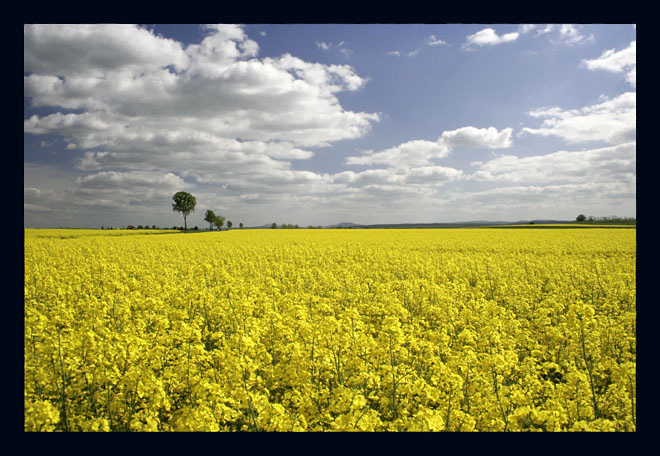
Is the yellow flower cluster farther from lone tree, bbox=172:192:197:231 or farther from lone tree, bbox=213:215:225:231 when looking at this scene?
lone tree, bbox=213:215:225:231

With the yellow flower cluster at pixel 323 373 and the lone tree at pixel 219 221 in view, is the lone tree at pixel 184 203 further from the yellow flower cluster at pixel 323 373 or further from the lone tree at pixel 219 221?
the yellow flower cluster at pixel 323 373

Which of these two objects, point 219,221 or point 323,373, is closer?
point 323,373

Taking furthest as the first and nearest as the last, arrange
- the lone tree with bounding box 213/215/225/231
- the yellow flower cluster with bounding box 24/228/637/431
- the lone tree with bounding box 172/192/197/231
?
the lone tree with bounding box 213/215/225/231
the lone tree with bounding box 172/192/197/231
the yellow flower cluster with bounding box 24/228/637/431

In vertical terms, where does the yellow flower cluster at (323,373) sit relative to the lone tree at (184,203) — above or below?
below

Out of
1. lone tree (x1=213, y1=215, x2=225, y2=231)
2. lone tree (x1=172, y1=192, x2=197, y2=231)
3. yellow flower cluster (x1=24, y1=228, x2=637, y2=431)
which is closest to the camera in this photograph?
yellow flower cluster (x1=24, y1=228, x2=637, y2=431)

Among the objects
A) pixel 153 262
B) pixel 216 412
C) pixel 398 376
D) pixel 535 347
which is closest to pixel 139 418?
pixel 216 412

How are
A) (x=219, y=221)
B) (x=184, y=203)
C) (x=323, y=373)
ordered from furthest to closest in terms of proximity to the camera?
(x=219, y=221) < (x=184, y=203) < (x=323, y=373)

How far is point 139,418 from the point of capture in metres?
3.96

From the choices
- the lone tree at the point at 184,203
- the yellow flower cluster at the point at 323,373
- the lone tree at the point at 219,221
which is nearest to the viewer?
the yellow flower cluster at the point at 323,373

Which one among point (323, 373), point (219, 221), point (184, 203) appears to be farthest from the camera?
point (219, 221)

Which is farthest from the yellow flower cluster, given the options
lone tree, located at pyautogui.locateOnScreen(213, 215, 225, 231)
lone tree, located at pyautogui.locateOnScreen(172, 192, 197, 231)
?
lone tree, located at pyautogui.locateOnScreen(213, 215, 225, 231)

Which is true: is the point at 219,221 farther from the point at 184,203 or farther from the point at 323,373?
the point at 323,373

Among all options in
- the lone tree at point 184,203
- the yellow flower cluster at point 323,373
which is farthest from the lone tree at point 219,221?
the yellow flower cluster at point 323,373

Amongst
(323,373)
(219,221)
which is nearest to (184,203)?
(219,221)
